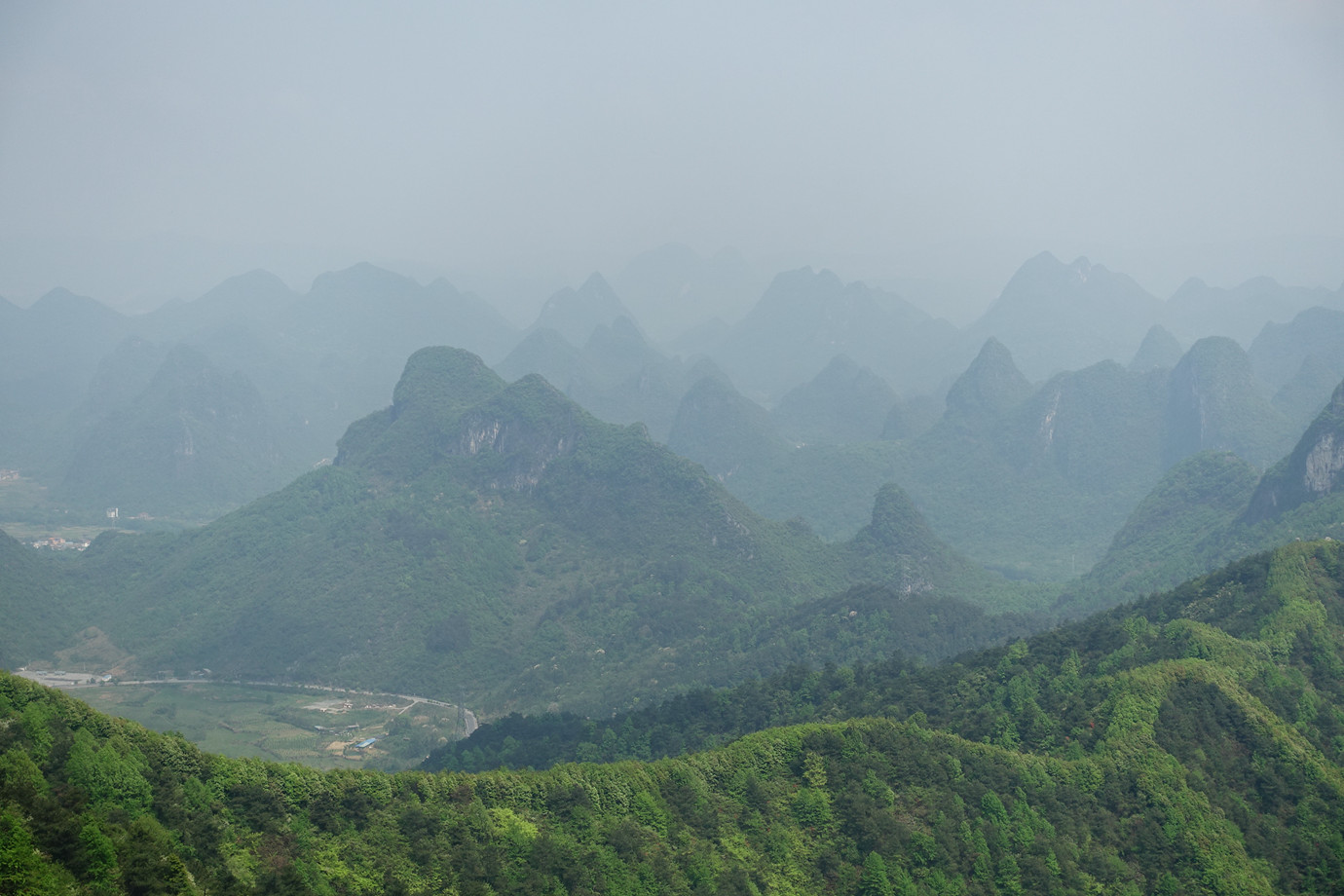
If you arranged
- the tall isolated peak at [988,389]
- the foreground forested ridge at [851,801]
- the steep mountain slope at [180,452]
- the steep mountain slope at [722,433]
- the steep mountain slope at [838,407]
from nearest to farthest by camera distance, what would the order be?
the foreground forested ridge at [851,801], the steep mountain slope at [180,452], the tall isolated peak at [988,389], the steep mountain slope at [722,433], the steep mountain slope at [838,407]

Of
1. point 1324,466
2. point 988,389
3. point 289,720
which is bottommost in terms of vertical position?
point 289,720

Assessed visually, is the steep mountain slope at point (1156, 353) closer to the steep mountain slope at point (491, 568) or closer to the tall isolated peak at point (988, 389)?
the tall isolated peak at point (988, 389)

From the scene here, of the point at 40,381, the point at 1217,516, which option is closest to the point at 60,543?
the point at 40,381

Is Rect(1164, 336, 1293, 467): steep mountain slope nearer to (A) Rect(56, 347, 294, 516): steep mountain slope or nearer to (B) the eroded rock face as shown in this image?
(B) the eroded rock face

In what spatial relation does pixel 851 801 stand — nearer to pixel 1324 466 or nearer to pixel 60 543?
pixel 1324 466

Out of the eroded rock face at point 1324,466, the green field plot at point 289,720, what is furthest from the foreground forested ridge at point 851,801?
the eroded rock face at point 1324,466

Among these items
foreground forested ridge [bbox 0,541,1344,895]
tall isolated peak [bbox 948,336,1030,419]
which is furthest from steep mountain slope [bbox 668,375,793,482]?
foreground forested ridge [bbox 0,541,1344,895]
